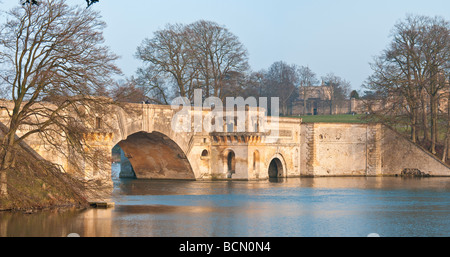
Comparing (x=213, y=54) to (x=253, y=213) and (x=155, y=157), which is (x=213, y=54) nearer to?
(x=155, y=157)

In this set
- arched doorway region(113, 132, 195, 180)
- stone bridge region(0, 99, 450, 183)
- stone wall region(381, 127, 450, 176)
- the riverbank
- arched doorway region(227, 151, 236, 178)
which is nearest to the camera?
the riverbank

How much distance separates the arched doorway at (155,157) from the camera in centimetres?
3947

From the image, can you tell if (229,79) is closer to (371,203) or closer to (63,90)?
(371,203)

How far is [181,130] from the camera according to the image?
3959 centimetres

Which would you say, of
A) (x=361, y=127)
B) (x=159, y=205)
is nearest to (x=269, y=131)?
(x=361, y=127)

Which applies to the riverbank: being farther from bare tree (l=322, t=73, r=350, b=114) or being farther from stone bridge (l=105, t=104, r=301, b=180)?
bare tree (l=322, t=73, r=350, b=114)

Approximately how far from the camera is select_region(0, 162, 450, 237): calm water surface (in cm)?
2068

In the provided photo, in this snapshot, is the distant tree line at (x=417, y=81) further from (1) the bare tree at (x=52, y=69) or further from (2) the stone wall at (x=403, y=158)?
(1) the bare tree at (x=52, y=69)

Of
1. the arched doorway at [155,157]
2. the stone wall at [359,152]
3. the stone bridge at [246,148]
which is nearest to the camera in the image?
the stone bridge at [246,148]

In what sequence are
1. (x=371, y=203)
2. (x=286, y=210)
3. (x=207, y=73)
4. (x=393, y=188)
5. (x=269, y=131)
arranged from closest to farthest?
(x=286, y=210) < (x=371, y=203) < (x=393, y=188) < (x=269, y=131) < (x=207, y=73)

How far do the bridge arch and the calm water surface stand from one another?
20.4ft

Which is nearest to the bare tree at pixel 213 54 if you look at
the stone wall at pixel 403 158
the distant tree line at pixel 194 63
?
the distant tree line at pixel 194 63

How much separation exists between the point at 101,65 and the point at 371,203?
12596 mm

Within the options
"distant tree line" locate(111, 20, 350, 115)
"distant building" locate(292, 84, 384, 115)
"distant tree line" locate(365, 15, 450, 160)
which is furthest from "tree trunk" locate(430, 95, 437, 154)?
"distant building" locate(292, 84, 384, 115)
